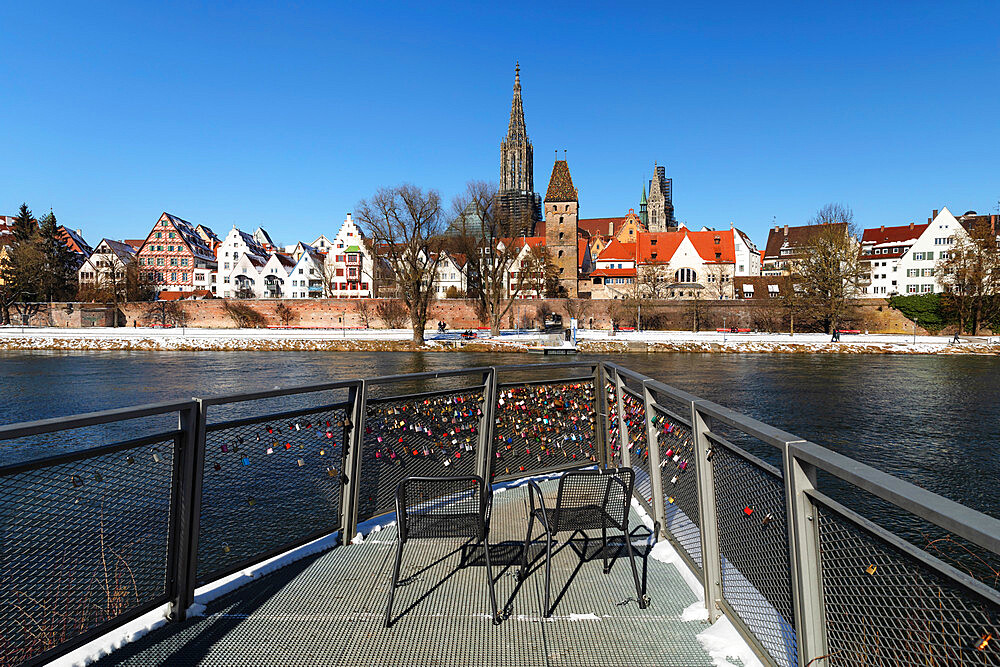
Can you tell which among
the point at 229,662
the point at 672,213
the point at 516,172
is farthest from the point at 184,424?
the point at 672,213

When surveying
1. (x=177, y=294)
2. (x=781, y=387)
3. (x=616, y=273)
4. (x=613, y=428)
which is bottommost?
(x=781, y=387)

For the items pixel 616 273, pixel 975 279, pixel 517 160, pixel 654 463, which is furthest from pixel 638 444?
pixel 517 160

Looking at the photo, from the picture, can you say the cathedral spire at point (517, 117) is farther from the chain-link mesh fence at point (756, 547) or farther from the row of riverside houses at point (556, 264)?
the chain-link mesh fence at point (756, 547)

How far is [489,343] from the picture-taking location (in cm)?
4722

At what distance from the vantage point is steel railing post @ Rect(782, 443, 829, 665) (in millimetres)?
2293

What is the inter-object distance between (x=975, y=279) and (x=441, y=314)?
44.3 meters

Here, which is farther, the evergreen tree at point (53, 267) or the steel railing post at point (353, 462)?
the evergreen tree at point (53, 267)

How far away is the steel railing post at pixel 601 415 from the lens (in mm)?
5961

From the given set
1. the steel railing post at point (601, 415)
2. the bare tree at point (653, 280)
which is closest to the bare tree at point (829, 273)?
the bare tree at point (653, 280)

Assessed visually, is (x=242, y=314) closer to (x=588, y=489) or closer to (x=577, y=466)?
(x=577, y=466)

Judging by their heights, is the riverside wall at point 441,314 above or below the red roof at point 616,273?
below

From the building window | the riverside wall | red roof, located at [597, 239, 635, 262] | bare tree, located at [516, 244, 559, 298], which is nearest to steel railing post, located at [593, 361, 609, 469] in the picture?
bare tree, located at [516, 244, 559, 298]

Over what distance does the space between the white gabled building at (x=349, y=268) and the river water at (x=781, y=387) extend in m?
33.8

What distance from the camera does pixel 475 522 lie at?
3426 millimetres
